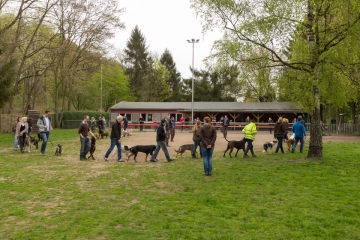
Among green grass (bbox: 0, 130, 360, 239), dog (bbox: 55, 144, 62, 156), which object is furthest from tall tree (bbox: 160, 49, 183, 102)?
green grass (bbox: 0, 130, 360, 239)

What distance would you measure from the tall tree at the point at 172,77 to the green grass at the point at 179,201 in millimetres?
49923

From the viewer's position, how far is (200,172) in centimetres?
1047

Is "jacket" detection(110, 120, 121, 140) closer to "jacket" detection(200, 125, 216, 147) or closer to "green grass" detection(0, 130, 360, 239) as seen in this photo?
"green grass" detection(0, 130, 360, 239)

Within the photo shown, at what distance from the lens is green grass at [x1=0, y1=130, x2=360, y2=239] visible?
5.33 metres

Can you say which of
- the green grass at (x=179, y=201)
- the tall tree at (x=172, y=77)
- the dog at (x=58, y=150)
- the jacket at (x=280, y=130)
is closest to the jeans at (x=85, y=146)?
the green grass at (x=179, y=201)

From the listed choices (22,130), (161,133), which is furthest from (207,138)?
(22,130)

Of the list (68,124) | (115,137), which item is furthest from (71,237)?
(68,124)

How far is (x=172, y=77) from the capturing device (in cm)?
6269

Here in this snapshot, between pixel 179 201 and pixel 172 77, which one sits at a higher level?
pixel 172 77

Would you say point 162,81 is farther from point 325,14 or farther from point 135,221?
point 135,221

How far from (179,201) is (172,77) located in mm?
56402

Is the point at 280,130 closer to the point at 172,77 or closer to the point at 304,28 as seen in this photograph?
the point at 304,28

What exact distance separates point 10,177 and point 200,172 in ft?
17.9

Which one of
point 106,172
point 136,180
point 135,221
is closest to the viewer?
point 135,221
